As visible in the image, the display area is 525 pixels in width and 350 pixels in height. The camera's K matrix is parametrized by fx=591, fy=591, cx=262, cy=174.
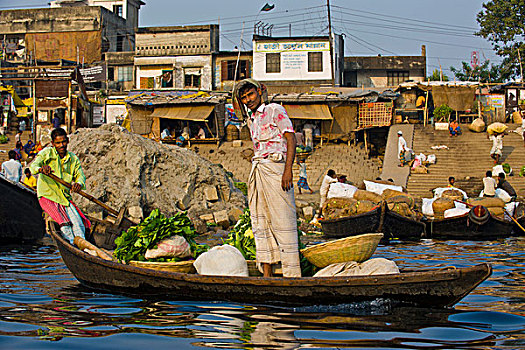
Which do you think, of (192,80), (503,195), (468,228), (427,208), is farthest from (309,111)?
(468,228)

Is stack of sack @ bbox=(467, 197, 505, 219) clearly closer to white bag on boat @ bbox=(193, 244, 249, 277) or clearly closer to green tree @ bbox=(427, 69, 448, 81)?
white bag on boat @ bbox=(193, 244, 249, 277)

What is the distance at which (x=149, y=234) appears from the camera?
19.1ft

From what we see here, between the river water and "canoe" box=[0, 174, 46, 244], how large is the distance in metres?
3.88

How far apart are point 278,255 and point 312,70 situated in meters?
24.4

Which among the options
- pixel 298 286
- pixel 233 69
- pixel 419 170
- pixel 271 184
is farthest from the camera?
pixel 233 69

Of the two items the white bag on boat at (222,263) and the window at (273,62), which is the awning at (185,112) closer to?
the window at (273,62)

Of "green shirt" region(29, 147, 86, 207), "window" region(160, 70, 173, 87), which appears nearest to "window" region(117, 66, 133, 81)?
"window" region(160, 70, 173, 87)

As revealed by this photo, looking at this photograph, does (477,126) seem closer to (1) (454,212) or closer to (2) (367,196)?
(1) (454,212)

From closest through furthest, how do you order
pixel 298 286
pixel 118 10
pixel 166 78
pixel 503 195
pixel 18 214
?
1. pixel 298 286
2. pixel 18 214
3. pixel 503 195
4. pixel 166 78
5. pixel 118 10

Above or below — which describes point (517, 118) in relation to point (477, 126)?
above

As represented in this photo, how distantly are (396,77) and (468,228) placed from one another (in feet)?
67.5

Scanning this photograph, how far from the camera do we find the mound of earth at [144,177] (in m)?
14.3

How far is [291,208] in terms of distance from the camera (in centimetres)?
522

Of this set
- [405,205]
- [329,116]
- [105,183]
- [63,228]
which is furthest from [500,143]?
[63,228]
